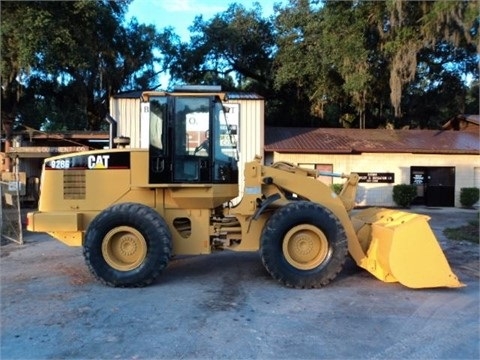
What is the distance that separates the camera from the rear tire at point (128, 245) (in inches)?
278

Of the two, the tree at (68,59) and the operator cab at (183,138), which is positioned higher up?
the tree at (68,59)

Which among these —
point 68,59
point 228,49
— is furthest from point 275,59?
point 68,59

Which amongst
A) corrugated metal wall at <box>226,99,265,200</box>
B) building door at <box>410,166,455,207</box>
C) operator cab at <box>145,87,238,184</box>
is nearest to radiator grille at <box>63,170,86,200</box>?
Answer: operator cab at <box>145,87,238,184</box>

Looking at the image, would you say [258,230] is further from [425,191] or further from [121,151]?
[425,191]

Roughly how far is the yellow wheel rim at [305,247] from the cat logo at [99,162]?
117 inches

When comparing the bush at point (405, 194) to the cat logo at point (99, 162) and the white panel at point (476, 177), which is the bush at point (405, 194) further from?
the cat logo at point (99, 162)

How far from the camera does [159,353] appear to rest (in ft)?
15.2

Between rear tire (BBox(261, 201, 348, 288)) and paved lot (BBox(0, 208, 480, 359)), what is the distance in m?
0.23

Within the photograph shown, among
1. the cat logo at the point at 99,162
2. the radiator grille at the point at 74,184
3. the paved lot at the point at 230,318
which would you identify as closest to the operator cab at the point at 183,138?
the cat logo at the point at 99,162

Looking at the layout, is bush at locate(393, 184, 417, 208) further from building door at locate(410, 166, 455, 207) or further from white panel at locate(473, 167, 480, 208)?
white panel at locate(473, 167, 480, 208)

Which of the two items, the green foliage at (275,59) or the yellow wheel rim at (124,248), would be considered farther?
the green foliage at (275,59)

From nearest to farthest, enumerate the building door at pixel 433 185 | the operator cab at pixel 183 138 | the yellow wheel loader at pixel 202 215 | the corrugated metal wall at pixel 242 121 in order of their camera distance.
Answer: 1. the yellow wheel loader at pixel 202 215
2. the operator cab at pixel 183 138
3. the corrugated metal wall at pixel 242 121
4. the building door at pixel 433 185

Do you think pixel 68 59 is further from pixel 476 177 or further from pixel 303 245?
pixel 476 177

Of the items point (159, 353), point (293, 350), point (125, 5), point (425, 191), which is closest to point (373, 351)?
point (293, 350)
